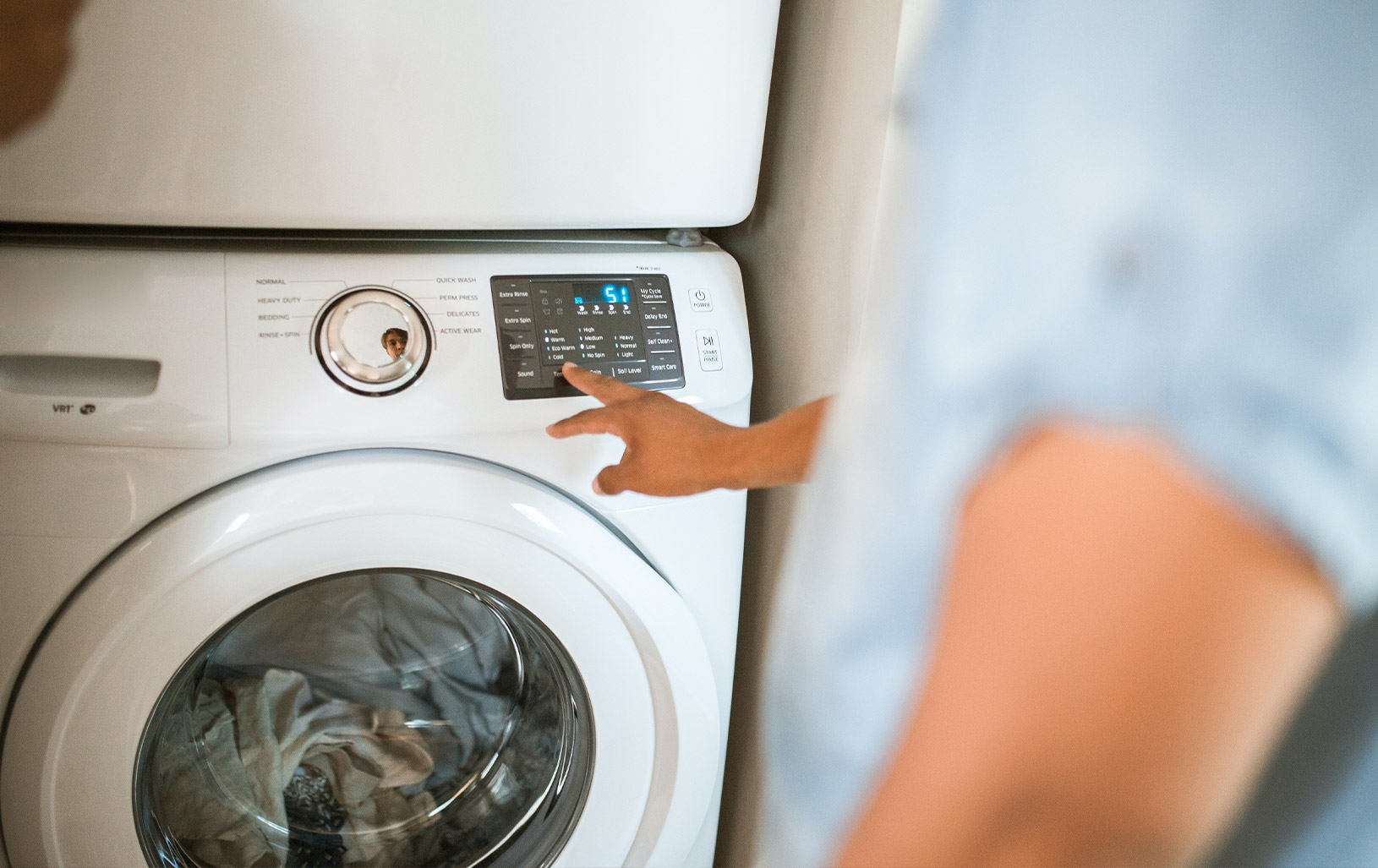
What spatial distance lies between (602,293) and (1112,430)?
0.46 meters

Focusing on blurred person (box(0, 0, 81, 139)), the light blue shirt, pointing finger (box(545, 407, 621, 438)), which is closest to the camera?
the light blue shirt

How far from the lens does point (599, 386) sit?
59cm

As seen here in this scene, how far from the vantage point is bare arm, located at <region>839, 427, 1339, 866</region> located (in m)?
0.23

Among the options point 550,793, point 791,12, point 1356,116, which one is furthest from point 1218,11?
point 550,793

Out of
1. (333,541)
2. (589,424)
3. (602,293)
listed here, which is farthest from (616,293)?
(333,541)

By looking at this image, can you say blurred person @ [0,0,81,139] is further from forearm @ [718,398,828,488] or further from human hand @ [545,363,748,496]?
forearm @ [718,398,828,488]

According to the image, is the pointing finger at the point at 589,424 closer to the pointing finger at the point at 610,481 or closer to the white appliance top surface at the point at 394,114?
the pointing finger at the point at 610,481

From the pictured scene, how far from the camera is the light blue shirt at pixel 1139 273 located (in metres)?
0.22

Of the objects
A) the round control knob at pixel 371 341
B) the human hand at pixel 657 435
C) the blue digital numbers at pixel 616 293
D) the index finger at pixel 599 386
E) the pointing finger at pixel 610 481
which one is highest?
the blue digital numbers at pixel 616 293

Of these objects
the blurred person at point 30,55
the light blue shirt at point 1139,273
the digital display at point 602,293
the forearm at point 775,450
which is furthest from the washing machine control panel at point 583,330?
the light blue shirt at point 1139,273

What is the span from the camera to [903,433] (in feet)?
0.82

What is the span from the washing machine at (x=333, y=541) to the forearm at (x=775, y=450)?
111 mm

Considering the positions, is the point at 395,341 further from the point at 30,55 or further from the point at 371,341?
the point at 30,55

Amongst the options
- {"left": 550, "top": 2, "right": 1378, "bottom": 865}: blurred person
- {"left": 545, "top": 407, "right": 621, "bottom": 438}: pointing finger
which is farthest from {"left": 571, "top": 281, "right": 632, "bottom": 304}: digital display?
{"left": 550, "top": 2, "right": 1378, "bottom": 865}: blurred person
